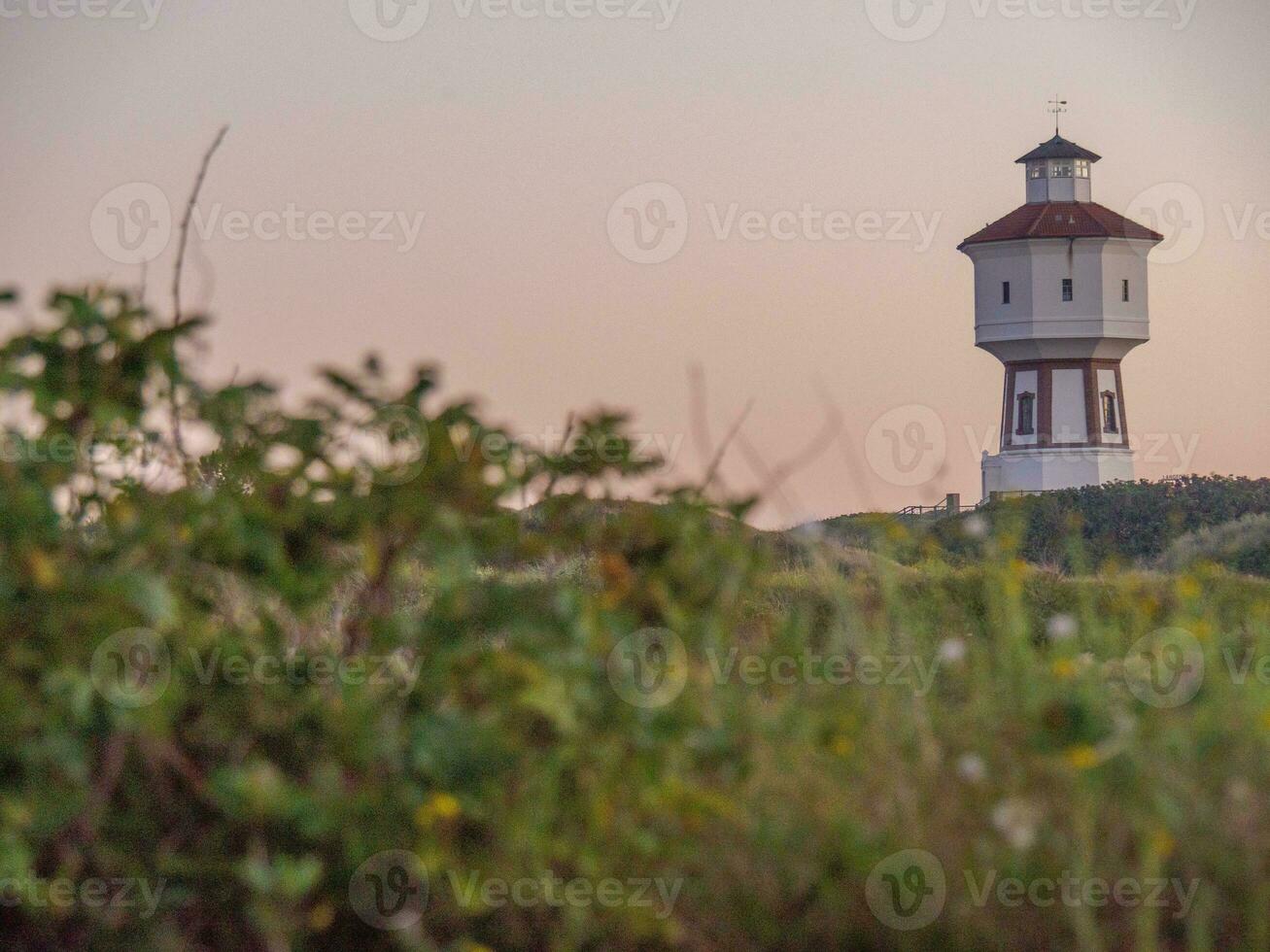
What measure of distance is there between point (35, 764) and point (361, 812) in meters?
0.70

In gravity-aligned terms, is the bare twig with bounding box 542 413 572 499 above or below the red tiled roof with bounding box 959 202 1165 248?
below

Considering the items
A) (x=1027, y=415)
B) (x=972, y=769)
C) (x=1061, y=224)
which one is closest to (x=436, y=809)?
(x=972, y=769)

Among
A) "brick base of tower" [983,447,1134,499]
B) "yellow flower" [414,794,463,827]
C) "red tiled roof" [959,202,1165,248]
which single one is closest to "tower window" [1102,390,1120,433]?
"brick base of tower" [983,447,1134,499]

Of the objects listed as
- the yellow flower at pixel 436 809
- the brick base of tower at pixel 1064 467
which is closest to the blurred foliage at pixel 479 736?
the yellow flower at pixel 436 809

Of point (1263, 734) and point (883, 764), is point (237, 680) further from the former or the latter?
point (1263, 734)

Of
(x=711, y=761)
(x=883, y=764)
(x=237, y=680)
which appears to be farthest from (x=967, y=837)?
(x=237, y=680)

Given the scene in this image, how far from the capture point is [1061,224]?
4844cm

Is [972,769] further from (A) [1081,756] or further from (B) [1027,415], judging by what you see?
(B) [1027,415]

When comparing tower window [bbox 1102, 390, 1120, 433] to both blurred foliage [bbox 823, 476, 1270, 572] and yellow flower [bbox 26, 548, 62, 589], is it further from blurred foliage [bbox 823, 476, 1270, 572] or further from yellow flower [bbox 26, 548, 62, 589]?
yellow flower [bbox 26, 548, 62, 589]

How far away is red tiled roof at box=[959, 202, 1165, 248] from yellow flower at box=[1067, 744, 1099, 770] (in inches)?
1793

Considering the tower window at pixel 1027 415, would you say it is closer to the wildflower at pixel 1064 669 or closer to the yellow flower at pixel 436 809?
the wildflower at pixel 1064 669

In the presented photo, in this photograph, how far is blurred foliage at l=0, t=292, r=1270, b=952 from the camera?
3.60 meters

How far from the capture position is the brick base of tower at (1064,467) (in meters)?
49.1

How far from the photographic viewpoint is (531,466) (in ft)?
13.5
